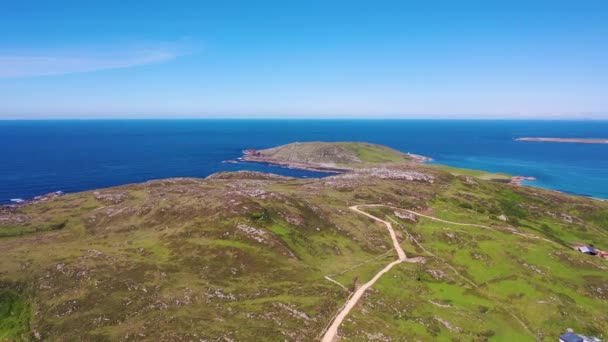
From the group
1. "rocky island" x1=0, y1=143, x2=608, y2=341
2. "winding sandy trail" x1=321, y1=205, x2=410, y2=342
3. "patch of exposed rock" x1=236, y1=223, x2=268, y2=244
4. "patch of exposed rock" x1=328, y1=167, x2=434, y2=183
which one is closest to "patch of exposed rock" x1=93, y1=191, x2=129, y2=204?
"rocky island" x1=0, y1=143, x2=608, y2=341

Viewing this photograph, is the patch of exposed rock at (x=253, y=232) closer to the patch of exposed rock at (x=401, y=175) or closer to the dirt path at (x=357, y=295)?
the dirt path at (x=357, y=295)

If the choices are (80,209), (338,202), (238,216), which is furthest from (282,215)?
(80,209)

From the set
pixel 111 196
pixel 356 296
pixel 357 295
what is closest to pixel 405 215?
pixel 357 295

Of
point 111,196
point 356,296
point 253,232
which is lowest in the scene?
point 356,296

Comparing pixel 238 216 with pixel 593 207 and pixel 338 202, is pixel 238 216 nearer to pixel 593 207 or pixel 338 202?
pixel 338 202

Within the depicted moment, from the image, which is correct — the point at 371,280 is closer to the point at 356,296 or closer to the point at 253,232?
the point at 356,296

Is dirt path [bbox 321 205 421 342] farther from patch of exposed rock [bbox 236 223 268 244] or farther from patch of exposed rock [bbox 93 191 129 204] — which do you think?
patch of exposed rock [bbox 93 191 129 204]

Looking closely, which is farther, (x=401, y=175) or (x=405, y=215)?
(x=401, y=175)

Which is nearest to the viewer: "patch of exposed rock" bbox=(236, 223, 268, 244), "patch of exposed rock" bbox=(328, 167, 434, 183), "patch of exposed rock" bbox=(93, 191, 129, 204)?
"patch of exposed rock" bbox=(236, 223, 268, 244)
